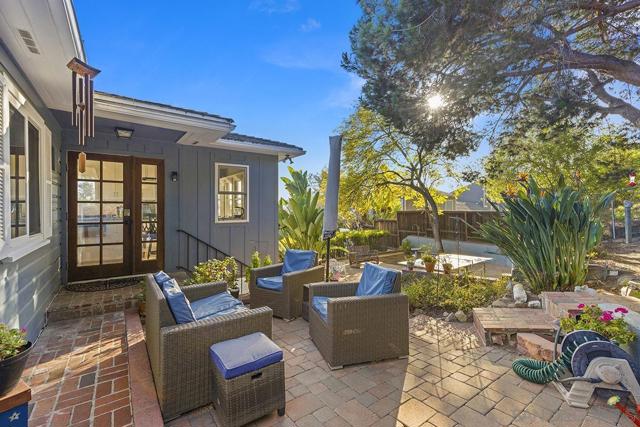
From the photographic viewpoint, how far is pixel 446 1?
4.05 m

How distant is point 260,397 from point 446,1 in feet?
16.6

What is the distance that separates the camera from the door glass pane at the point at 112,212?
17.1 feet

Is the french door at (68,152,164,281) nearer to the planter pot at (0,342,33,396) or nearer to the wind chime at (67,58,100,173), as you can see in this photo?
the wind chime at (67,58,100,173)

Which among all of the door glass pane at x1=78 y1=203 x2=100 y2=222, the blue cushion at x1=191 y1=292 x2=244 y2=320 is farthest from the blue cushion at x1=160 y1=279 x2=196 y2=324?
the door glass pane at x1=78 y1=203 x2=100 y2=222

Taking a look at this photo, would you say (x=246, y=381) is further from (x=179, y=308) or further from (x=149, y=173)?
(x=149, y=173)

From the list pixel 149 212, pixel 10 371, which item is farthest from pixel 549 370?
pixel 149 212

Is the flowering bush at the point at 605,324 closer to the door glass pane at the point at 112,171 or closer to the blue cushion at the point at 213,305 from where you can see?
the blue cushion at the point at 213,305

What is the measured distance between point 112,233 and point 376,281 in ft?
15.4

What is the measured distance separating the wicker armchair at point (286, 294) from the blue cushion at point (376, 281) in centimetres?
99

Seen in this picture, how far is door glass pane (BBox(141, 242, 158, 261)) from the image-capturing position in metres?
5.59

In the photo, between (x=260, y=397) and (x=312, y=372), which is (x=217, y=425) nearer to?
(x=260, y=397)

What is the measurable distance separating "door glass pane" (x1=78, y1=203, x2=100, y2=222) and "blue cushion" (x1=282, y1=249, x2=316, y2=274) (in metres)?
3.36

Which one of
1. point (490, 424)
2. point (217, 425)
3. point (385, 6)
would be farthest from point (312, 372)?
point (385, 6)

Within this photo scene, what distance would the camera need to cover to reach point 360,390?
8.53ft
